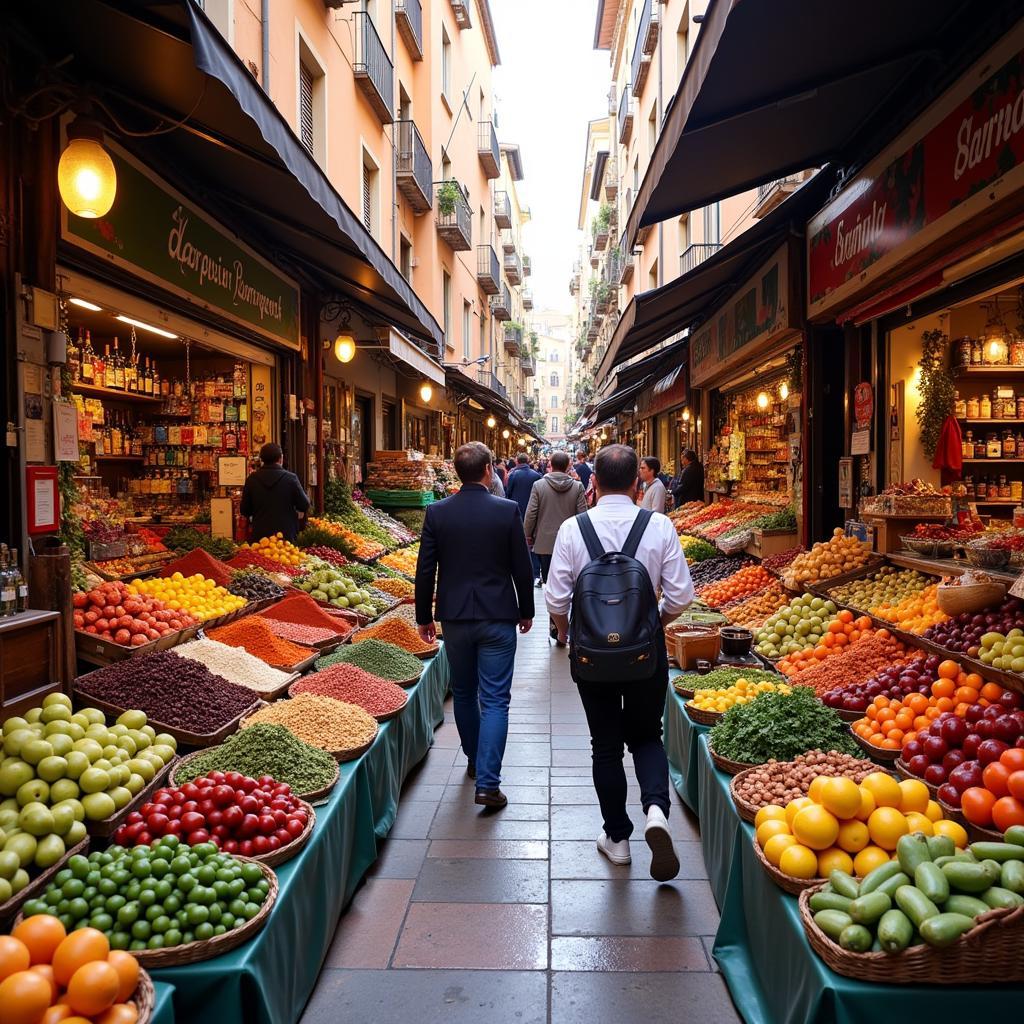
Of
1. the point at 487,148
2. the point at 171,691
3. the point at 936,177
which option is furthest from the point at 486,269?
the point at 171,691

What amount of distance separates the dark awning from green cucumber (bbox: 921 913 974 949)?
3989mm

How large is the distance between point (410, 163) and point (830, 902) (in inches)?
691

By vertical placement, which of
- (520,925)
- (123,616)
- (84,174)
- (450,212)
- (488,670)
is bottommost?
(520,925)

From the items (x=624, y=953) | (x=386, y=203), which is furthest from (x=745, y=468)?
(x=624, y=953)

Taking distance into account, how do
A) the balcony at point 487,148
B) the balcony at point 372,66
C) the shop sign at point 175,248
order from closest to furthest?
1. the shop sign at point 175,248
2. the balcony at point 372,66
3. the balcony at point 487,148

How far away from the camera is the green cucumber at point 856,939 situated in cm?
219

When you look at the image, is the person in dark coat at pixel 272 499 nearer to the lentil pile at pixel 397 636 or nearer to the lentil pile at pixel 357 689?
the lentil pile at pixel 397 636

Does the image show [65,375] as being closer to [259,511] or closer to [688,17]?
[259,511]

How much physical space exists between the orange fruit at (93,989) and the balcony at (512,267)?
129ft

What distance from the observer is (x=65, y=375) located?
4789 mm

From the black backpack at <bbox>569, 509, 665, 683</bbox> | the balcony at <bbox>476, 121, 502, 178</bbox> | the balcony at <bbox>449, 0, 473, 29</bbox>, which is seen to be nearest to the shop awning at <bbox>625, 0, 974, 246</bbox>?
the black backpack at <bbox>569, 509, 665, 683</bbox>

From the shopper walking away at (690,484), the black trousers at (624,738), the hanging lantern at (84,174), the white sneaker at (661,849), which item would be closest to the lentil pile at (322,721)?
the black trousers at (624,738)

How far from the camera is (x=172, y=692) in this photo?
4230 millimetres

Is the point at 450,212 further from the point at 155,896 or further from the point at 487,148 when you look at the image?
the point at 155,896
